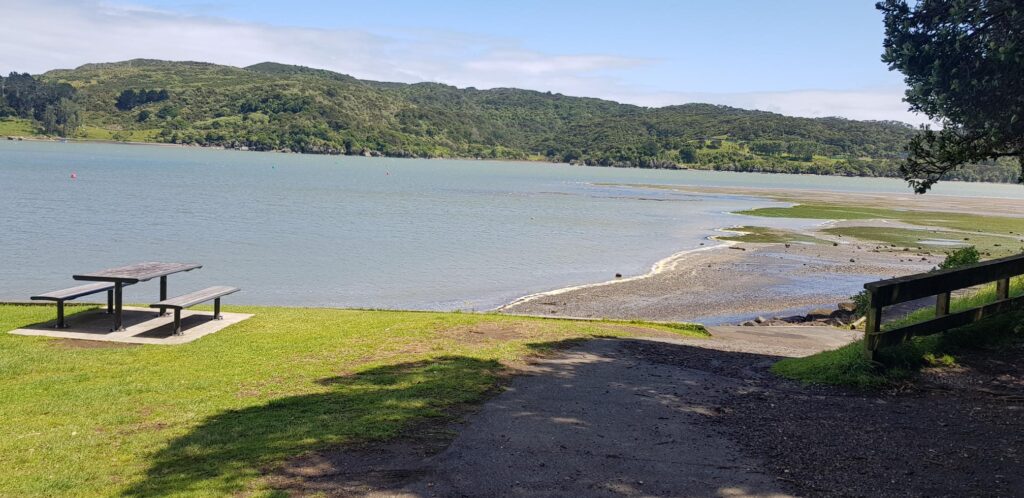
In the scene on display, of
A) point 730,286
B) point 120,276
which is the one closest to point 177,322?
point 120,276

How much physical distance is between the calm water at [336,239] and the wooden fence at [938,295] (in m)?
17.5

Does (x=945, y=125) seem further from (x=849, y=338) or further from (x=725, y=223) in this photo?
(x=725, y=223)

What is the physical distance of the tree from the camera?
1120 cm

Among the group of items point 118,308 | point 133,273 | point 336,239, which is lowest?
point 336,239

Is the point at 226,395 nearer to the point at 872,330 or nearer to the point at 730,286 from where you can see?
the point at 872,330

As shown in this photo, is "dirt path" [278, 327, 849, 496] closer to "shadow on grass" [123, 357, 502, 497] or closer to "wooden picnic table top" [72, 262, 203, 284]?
"shadow on grass" [123, 357, 502, 497]

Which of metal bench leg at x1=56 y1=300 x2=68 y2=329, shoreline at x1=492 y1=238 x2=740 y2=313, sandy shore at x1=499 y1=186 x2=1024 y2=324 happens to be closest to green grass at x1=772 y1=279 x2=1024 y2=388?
metal bench leg at x1=56 y1=300 x2=68 y2=329

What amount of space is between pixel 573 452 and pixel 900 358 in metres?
5.29

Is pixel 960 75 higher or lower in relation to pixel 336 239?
higher

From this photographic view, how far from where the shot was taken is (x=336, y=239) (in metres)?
46.2

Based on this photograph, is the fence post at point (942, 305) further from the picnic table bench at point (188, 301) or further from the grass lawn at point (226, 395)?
the picnic table bench at point (188, 301)

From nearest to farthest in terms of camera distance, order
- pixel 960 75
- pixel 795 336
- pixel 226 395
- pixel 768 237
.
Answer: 1. pixel 226 395
2. pixel 960 75
3. pixel 795 336
4. pixel 768 237

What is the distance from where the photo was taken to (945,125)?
13.2m

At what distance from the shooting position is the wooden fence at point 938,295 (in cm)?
927
